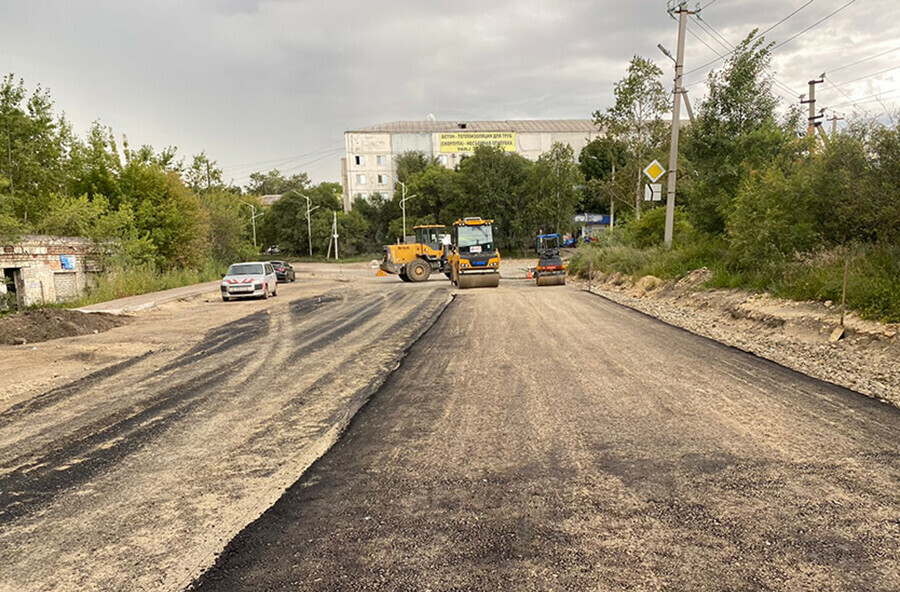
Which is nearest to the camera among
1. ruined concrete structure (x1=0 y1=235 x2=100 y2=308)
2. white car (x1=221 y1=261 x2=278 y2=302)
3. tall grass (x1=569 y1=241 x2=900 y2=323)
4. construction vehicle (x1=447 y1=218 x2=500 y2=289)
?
tall grass (x1=569 y1=241 x2=900 y2=323)

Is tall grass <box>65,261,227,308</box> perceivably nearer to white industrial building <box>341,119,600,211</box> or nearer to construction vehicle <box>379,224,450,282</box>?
construction vehicle <box>379,224,450,282</box>

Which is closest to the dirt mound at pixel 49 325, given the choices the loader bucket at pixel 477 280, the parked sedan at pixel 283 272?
the loader bucket at pixel 477 280

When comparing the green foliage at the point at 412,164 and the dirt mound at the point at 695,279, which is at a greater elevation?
the green foliage at the point at 412,164

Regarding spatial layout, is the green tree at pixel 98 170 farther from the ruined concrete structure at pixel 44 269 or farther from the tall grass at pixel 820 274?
the tall grass at pixel 820 274

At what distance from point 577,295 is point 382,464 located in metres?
16.1

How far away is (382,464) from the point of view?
15.7ft

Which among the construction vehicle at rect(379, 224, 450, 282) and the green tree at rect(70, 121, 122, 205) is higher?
the green tree at rect(70, 121, 122, 205)

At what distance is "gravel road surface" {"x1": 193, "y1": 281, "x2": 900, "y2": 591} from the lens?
3150 mm

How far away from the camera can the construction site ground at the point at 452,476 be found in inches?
127

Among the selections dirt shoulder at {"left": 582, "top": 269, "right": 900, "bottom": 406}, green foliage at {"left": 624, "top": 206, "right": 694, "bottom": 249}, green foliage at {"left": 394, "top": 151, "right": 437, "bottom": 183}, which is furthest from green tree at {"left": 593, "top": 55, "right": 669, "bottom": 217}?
green foliage at {"left": 394, "top": 151, "right": 437, "bottom": 183}

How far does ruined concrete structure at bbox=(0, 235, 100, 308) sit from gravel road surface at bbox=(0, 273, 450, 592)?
467 inches

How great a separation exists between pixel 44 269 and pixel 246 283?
833 centimetres

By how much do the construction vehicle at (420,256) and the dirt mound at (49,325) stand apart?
1884cm

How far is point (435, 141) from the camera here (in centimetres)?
8494
